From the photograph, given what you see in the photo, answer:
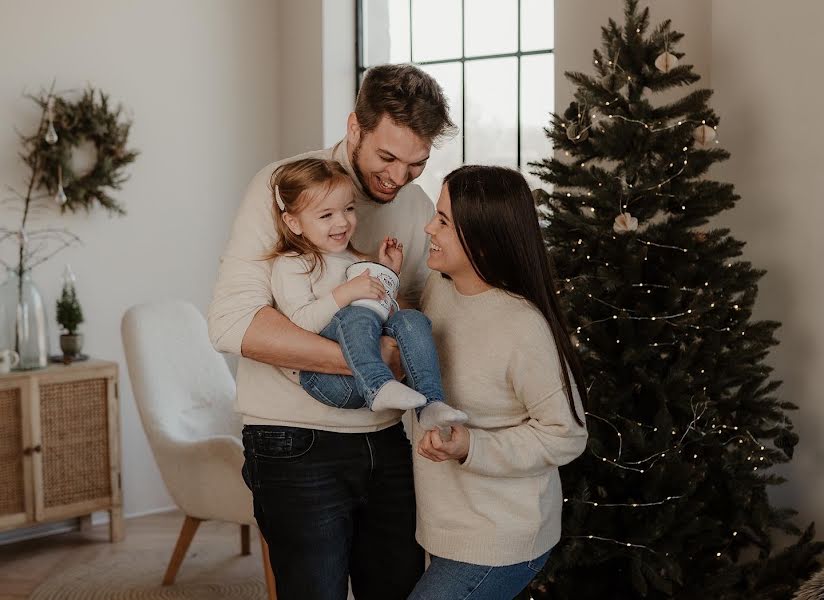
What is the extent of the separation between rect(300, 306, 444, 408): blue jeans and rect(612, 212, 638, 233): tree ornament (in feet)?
3.74

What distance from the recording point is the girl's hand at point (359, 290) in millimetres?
1793

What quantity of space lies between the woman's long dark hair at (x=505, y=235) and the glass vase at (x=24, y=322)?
2.84m

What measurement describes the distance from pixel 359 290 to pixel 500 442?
364 millimetres

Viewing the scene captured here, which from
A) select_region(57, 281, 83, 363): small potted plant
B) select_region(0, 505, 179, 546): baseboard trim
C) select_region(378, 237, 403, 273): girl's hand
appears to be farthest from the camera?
select_region(0, 505, 179, 546): baseboard trim

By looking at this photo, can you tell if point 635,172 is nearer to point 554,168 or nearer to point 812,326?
point 554,168

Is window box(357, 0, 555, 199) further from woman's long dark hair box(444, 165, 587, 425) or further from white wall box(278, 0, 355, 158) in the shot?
woman's long dark hair box(444, 165, 587, 425)

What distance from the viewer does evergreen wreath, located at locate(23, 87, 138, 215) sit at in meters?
4.32

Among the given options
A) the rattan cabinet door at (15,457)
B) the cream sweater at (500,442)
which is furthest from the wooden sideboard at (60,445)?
the cream sweater at (500,442)

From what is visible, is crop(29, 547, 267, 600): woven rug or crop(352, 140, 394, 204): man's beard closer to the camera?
crop(352, 140, 394, 204): man's beard

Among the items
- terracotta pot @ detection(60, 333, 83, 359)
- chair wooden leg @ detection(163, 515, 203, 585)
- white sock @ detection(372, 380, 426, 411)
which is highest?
white sock @ detection(372, 380, 426, 411)

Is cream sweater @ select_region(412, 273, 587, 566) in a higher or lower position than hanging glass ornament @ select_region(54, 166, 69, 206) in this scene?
lower

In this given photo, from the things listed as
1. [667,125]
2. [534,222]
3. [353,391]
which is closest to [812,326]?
[667,125]

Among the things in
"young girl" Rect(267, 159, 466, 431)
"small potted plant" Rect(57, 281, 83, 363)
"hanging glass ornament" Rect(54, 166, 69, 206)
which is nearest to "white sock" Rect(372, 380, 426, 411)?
"young girl" Rect(267, 159, 466, 431)

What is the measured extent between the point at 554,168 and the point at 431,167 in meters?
1.83
